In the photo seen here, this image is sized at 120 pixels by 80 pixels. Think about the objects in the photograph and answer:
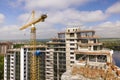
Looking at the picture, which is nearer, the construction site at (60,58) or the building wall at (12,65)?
the construction site at (60,58)

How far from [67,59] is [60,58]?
361 cm

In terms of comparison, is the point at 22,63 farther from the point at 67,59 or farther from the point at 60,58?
the point at 67,59

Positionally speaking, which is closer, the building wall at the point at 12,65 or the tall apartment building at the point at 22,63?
the tall apartment building at the point at 22,63

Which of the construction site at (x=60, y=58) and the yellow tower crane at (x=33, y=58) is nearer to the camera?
the construction site at (x=60, y=58)

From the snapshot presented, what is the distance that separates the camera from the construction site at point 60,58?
2189 inches

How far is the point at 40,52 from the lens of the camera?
8519cm

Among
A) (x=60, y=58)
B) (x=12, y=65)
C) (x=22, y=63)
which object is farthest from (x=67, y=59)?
(x=12, y=65)

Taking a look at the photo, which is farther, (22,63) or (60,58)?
(22,63)

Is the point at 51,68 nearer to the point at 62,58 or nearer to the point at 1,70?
the point at 62,58

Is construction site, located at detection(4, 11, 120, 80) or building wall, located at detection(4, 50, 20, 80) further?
building wall, located at detection(4, 50, 20, 80)

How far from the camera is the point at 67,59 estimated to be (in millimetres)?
75625

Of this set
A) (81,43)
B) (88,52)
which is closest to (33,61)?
(81,43)

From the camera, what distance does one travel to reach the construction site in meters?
55.6

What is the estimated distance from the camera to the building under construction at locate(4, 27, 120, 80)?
2070 inches
